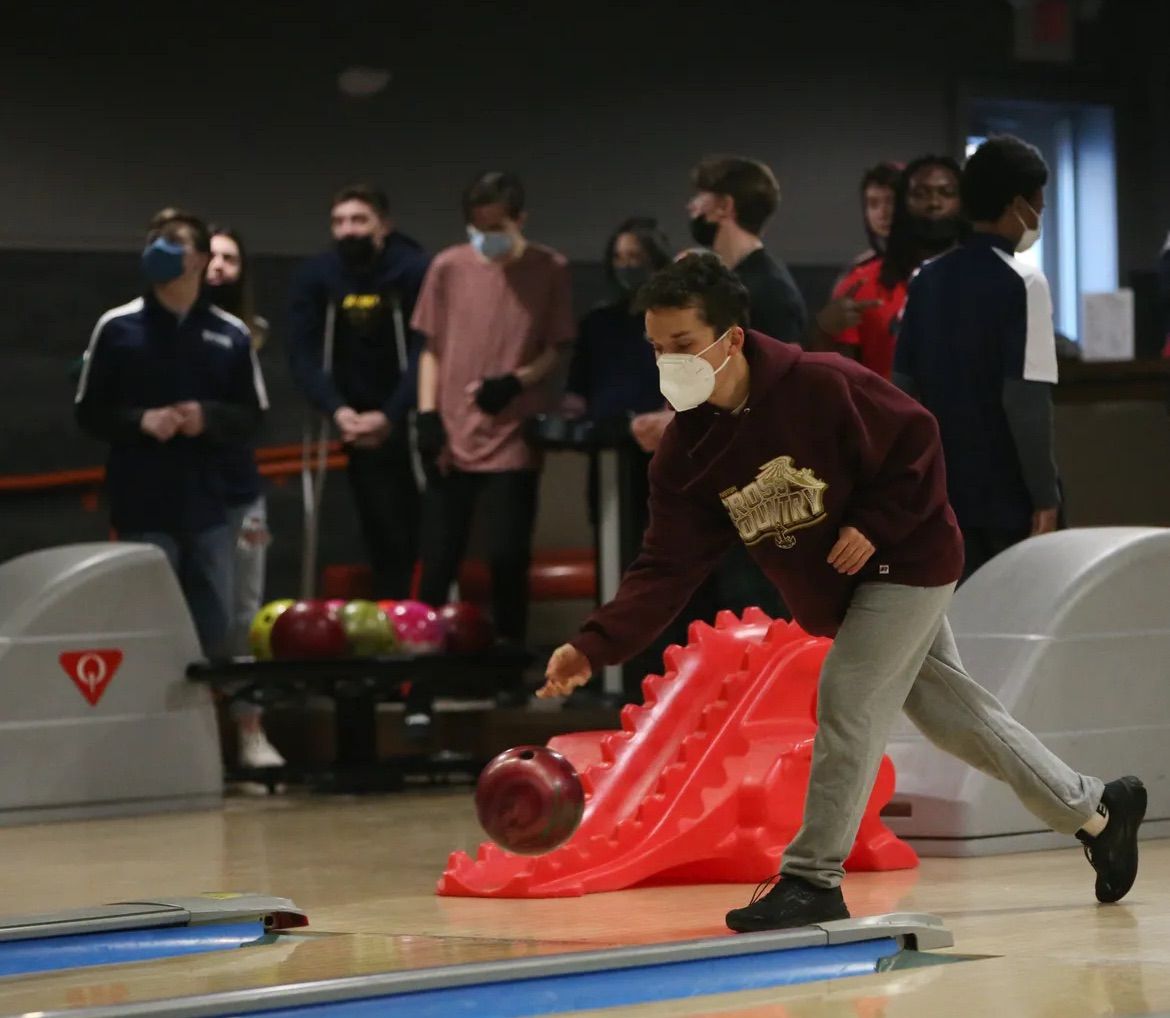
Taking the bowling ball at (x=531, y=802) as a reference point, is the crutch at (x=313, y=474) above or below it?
above

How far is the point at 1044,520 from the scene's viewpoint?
613cm

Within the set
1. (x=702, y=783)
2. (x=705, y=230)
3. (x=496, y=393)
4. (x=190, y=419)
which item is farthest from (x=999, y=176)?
(x=190, y=419)

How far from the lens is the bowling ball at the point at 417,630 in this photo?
769 cm

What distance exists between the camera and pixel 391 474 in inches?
327

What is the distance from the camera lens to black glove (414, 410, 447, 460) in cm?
793

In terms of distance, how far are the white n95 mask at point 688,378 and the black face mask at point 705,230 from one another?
254 cm

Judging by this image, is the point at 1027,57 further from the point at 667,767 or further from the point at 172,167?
the point at 667,767

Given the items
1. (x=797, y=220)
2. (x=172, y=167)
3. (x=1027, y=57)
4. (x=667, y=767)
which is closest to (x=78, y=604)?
(x=667, y=767)

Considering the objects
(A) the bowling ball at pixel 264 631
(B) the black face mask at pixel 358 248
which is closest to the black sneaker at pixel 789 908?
(A) the bowling ball at pixel 264 631

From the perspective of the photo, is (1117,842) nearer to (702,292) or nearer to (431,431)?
(702,292)

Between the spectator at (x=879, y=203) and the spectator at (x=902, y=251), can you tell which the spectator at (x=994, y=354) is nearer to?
the spectator at (x=902, y=251)

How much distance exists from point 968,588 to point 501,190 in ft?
8.96

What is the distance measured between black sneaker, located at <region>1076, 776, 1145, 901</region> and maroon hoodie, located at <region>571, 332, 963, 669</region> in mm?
745

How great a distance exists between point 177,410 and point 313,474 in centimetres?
309
